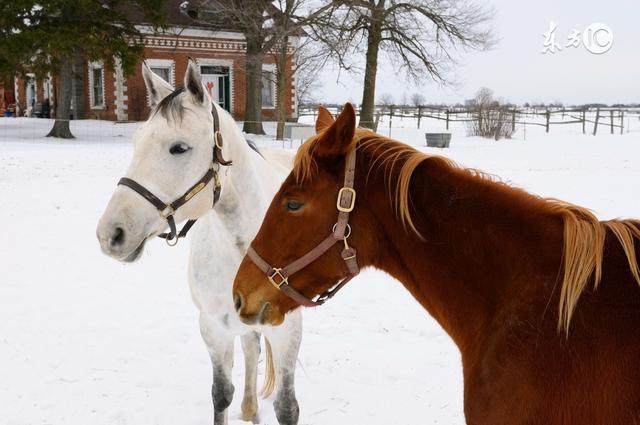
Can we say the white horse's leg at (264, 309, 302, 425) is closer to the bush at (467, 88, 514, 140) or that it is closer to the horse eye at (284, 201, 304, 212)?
the horse eye at (284, 201, 304, 212)

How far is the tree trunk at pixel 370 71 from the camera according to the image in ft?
82.6

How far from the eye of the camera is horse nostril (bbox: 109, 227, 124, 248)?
2.71 metres

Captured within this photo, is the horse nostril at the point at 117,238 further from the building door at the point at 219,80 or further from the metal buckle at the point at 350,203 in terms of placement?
the building door at the point at 219,80

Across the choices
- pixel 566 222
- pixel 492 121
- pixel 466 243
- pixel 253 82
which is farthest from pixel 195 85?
pixel 492 121

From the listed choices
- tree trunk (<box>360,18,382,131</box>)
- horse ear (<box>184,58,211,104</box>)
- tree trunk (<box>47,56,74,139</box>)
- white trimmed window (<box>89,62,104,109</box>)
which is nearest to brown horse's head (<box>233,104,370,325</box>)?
horse ear (<box>184,58,211,104</box>)

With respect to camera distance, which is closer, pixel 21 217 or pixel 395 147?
pixel 395 147

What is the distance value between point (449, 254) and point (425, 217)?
0.15m

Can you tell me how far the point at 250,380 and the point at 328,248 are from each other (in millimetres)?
2515

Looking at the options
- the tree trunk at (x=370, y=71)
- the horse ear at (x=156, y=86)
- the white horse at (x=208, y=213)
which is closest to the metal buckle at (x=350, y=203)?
the white horse at (x=208, y=213)

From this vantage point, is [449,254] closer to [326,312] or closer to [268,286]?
[268,286]

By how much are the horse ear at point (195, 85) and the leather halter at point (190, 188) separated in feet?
0.34

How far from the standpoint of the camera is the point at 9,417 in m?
3.99

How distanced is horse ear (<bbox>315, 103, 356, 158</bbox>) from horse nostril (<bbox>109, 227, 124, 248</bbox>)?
1245 millimetres

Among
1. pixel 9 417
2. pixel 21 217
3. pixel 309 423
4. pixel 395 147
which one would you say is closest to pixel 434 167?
pixel 395 147
